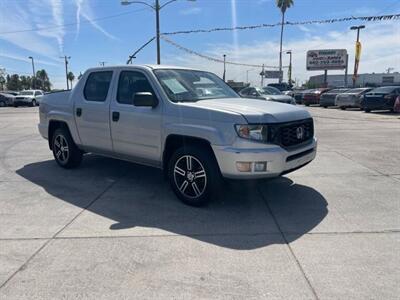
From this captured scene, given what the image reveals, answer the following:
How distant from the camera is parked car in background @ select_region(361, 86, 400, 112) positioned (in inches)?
784

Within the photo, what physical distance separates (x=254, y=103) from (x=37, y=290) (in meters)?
3.47

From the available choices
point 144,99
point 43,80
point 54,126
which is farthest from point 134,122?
point 43,80

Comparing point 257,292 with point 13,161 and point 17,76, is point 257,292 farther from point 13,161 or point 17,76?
point 17,76

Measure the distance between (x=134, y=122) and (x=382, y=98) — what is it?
18.3 m

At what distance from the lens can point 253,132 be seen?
4430 millimetres

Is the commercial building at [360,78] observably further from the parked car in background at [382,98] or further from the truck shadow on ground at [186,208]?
the truck shadow on ground at [186,208]

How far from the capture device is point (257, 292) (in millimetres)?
2965

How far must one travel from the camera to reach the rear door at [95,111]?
234 inches

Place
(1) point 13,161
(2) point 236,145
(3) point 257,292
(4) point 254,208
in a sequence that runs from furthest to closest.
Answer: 1. (1) point 13,161
2. (4) point 254,208
3. (2) point 236,145
4. (3) point 257,292

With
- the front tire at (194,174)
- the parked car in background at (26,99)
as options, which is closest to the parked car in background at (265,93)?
the front tire at (194,174)

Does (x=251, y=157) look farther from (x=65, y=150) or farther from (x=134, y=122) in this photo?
(x=65, y=150)

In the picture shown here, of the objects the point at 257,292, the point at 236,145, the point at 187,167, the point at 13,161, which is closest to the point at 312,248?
the point at 257,292

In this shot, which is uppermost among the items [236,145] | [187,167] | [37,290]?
[236,145]

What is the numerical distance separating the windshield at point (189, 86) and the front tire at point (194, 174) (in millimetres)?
801
